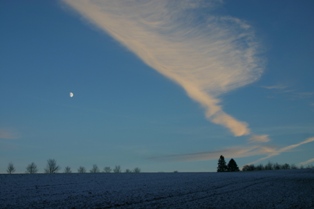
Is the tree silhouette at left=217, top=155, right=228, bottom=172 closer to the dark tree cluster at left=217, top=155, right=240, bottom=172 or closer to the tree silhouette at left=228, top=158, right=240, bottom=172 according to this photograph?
the dark tree cluster at left=217, top=155, right=240, bottom=172

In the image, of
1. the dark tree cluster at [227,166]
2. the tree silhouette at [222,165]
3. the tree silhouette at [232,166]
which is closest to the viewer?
the tree silhouette at [232,166]

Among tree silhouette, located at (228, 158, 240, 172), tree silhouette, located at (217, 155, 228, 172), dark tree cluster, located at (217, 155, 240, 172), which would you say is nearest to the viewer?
tree silhouette, located at (228, 158, 240, 172)

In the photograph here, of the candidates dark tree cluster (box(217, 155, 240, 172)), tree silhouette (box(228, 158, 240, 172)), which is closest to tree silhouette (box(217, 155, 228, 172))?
dark tree cluster (box(217, 155, 240, 172))

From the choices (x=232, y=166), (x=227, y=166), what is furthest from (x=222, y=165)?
(x=232, y=166)

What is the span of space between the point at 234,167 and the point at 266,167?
120ft

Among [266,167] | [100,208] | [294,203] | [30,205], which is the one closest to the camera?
[100,208]

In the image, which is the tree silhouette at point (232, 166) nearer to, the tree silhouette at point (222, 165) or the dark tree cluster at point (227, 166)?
the dark tree cluster at point (227, 166)

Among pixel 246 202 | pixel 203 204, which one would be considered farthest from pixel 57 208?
pixel 246 202

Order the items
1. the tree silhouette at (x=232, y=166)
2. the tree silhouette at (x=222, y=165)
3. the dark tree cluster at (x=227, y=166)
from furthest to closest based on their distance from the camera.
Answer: the tree silhouette at (x=222, y=165) → the dark tree cluster at (x=227, y=166) → the tree silhouette at (x=232, y=166)

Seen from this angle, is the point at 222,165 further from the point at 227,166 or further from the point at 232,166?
the point at 232,166

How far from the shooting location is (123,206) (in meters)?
19.2

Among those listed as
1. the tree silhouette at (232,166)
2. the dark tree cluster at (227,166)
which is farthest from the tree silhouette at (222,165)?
the tree silhouette at (232,166)

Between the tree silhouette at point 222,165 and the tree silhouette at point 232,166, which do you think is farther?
the tree silhouette at point 222,165

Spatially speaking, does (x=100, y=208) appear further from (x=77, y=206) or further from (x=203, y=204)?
(x=203, y=204)
